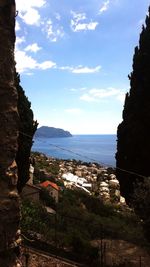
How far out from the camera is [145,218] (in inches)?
626

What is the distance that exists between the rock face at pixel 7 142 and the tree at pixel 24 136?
389 inches

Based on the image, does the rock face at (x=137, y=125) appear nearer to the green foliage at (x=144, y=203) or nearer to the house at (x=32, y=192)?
the green foliage at (x=144, y=203)

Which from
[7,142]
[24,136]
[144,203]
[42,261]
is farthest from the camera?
[24,136]

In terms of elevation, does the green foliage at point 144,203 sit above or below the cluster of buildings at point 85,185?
above

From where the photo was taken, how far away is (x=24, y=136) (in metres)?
21.4

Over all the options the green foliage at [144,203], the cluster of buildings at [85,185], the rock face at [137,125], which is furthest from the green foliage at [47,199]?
the green foliage at [144,203]

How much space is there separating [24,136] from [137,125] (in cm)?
569

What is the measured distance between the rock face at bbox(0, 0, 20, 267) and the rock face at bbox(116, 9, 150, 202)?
11082mm

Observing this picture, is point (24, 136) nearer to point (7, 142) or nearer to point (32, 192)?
point (32, 192)

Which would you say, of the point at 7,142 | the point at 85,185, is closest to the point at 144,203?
the point at 7,142

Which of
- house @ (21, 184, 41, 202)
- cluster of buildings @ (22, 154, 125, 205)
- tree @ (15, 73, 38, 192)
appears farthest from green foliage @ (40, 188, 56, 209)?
tree @ (15, 73, 38, 192)

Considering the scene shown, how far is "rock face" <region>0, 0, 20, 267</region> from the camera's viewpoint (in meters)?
10.1

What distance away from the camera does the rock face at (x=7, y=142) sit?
1007cm

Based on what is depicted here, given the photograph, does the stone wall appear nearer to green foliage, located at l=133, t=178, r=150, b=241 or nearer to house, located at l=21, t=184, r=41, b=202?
green foliage, located at l=133, t=178, r=150, b=241
